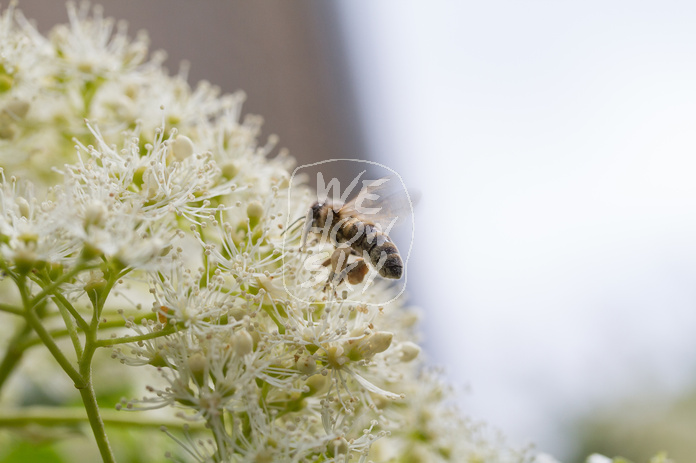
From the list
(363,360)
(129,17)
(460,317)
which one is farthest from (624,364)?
(129,17)

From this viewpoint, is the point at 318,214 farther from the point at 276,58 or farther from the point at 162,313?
the point at 276,58

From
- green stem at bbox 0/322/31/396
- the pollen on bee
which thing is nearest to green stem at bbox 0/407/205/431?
green stem at bbox 0/322/31/396

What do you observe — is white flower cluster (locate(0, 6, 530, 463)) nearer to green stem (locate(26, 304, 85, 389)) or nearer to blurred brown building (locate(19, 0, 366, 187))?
green stem (locate(26, 304, 85, 389))

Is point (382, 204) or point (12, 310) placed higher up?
point (382, 204)

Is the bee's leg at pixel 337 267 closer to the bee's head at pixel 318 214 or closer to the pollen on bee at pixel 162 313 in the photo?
the bee's head at pixel 318 214

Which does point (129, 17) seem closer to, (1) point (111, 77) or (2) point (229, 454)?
(1) point (111, 77)

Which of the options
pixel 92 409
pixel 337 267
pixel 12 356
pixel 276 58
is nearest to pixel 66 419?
pixel 12 356
